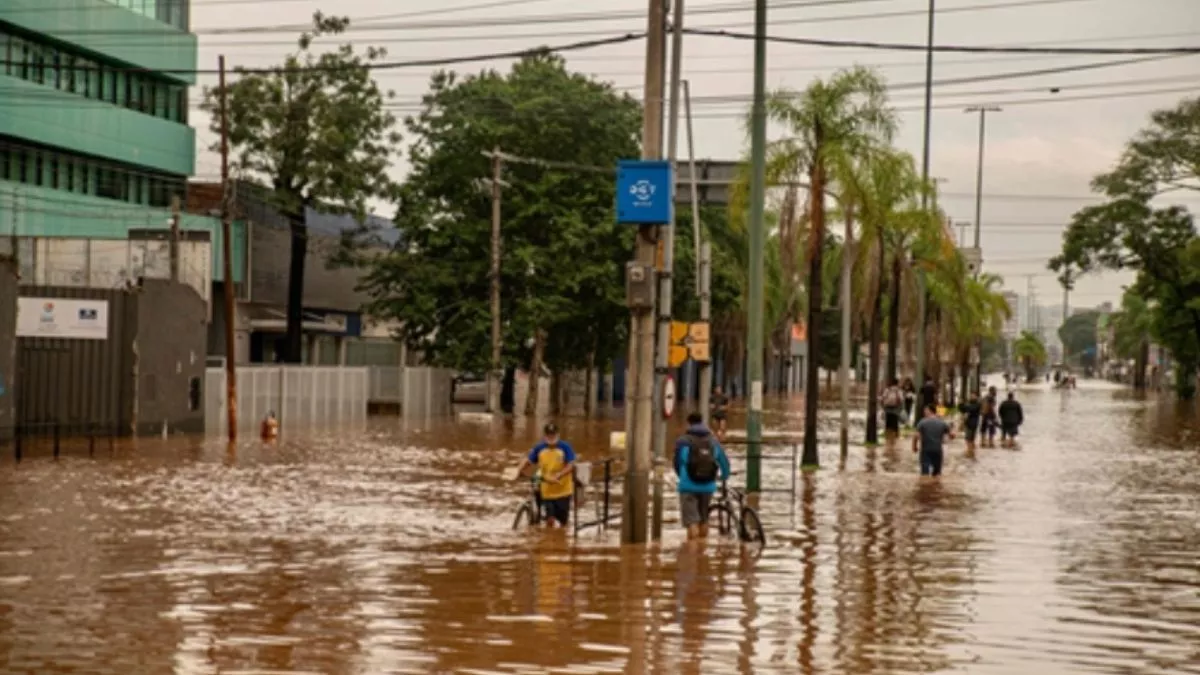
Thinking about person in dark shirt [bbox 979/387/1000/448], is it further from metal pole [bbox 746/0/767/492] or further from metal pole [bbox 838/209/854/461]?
metal pole [bbox 746/0/767/492]

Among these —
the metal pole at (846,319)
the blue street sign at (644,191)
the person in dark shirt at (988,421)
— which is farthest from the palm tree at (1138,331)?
the blue street sign at (644,191)

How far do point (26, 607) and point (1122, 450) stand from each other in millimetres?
39277

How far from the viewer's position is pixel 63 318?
47500mm

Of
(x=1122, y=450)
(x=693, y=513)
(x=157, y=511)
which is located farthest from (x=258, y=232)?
(x=693, y=513)

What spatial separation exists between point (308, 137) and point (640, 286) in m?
51.9

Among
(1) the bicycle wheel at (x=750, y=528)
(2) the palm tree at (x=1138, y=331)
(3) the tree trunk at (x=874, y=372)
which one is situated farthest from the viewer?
(2) the palm tree at (x=1138, y=331)

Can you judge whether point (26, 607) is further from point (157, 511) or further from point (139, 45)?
point (139, 45)

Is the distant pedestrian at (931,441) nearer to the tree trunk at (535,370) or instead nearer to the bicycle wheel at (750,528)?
the bicycle wheel at (750,528)

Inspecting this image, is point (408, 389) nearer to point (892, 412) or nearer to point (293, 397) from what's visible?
point (293, 397)

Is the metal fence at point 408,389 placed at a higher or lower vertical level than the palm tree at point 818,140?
lower

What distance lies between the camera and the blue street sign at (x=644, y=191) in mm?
21266

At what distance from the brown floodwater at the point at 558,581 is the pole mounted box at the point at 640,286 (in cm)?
285

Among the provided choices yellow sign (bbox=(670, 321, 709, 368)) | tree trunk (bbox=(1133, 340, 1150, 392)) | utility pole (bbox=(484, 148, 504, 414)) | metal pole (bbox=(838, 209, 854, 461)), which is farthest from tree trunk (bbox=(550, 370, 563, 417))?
tree trunk (bbox=(1133, 340, 1150, 392))

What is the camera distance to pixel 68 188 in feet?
216
